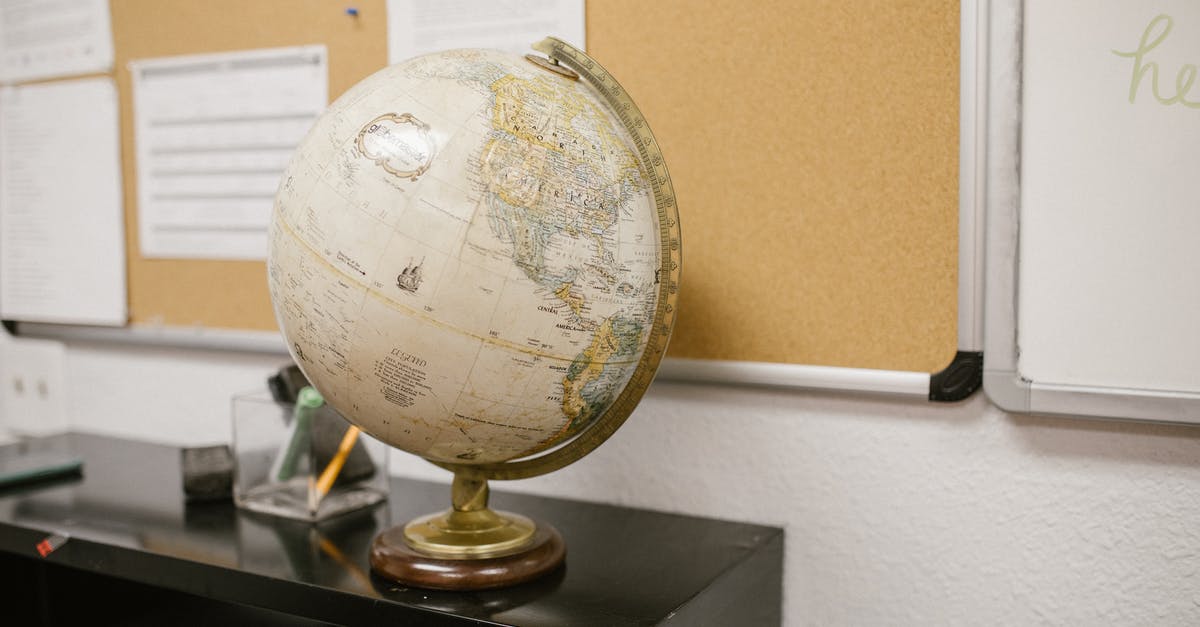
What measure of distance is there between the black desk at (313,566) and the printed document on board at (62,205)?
34 centimetres

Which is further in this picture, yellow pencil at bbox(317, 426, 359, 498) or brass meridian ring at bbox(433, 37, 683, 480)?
yellow pencil at bbox(317, 426, 359, 498)

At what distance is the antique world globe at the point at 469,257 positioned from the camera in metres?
0.72

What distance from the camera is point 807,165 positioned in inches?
38.9

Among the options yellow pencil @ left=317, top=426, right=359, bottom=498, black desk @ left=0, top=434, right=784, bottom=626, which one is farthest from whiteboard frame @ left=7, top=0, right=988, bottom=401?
yellow pencil @ left=317, top=426, right=359, bottom=498

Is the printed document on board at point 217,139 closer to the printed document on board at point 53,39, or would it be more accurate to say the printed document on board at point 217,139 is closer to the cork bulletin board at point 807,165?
the printed document on board at point 53,39

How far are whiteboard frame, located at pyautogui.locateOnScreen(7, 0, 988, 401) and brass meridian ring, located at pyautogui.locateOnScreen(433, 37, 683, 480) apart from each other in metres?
0.19

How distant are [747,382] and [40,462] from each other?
3.15 feet

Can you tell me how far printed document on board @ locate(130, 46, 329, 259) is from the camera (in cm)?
130

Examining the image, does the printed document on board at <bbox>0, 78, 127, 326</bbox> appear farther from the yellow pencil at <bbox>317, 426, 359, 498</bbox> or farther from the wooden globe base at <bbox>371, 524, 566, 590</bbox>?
the wooden globe base at <bbox>371, 524, 566, 590</bbox>

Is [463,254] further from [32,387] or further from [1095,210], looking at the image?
[32,387]

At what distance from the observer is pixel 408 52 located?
120 cm

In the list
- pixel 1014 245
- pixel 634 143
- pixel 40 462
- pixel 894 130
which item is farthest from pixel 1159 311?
pixel 40 462

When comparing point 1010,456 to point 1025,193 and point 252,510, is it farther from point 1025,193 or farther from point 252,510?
point 252,510

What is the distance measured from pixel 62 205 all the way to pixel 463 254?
1123 millimetres
